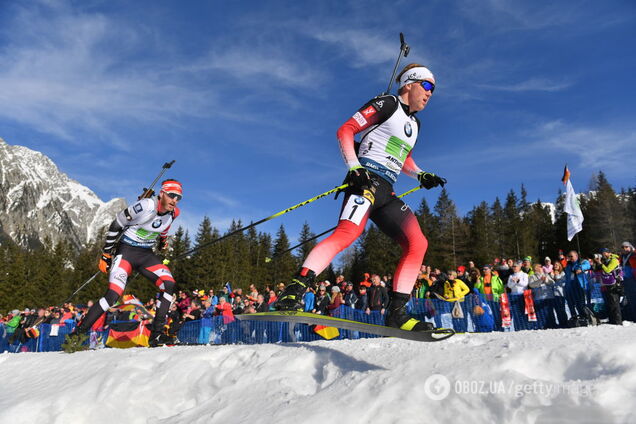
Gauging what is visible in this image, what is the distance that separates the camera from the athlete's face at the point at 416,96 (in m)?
4.59

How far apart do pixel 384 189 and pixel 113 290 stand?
5289 mm

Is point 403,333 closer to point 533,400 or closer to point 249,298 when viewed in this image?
point 533,400

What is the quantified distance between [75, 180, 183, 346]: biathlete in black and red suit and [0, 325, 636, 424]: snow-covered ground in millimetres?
2652

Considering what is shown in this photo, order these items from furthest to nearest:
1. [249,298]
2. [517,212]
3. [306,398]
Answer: [517,212]
[249,298]
[306,398]

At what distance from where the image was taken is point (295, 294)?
3.89m

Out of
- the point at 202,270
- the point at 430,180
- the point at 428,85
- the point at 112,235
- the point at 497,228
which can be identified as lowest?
the point at 430,180

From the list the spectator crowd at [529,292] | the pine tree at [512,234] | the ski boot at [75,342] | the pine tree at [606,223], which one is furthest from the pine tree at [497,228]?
the ski boot at [75,342]

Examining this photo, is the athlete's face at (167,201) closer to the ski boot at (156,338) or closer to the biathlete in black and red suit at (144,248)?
the biathlete in black and red suit at (144,248)

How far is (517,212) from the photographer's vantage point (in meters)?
77.9

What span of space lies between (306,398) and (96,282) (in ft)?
214

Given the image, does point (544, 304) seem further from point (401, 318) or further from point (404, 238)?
point (401, 318)

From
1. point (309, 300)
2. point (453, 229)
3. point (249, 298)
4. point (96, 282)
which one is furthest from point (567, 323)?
point (96, 282)

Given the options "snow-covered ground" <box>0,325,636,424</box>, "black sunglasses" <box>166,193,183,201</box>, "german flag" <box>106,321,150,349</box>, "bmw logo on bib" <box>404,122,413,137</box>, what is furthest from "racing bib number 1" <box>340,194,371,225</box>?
"german flag" <box>106,321,150,349</box>

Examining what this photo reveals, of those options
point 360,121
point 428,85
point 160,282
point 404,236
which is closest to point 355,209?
point 404,236
